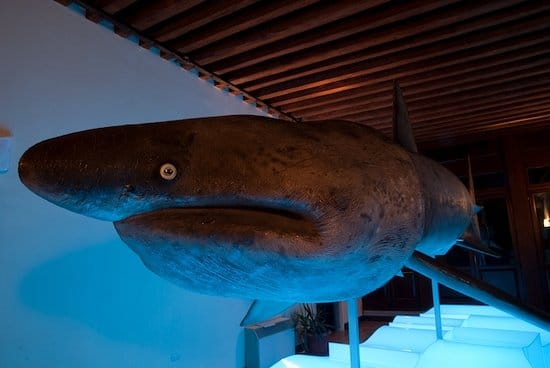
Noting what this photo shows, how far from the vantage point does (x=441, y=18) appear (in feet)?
10.5

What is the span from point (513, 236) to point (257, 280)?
7.91 m

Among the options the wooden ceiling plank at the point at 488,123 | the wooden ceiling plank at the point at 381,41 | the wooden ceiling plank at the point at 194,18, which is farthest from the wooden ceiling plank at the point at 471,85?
the wooden ceiling plank at the point at 194,18

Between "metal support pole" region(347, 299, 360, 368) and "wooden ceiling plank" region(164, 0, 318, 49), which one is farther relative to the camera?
"wooden ceiling plank" region(164, 0, 318, 49)

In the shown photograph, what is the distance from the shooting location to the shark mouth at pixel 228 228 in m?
0.79

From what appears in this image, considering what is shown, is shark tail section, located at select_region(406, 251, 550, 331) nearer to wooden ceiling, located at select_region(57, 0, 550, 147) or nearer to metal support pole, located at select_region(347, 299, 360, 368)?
metal support pole, located at select_region(347, 299, 360, 368)

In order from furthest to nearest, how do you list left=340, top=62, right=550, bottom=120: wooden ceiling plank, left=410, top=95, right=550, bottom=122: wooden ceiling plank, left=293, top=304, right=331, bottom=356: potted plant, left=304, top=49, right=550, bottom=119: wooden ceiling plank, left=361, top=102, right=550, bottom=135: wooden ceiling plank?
1. left=361, top=102, right=550, bottom=135: wooden ceiling plank
2. left=293, top=304, right=331, bottom=356: potted plant
3. left=410, top=95, right=550, bottom=122: wooden ceiling plank
4. left=340, top=62, right=550, bottom=120: wooden ceiling plank
5. left=304, top=49, right=550, bottom=119: wooden ceiling plank

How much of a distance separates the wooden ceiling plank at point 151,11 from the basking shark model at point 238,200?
2450 mm

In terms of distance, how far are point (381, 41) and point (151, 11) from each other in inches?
83.0

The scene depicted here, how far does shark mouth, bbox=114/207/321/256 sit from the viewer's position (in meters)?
0.79

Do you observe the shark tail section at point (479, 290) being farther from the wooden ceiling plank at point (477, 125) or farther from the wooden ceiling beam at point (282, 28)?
the wooden ceiling plank at point (477, 125)

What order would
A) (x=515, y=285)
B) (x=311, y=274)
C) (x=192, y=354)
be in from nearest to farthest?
1. (x=311, y=274)
2. (x=192, y=354)
3. (x=515, y=285)

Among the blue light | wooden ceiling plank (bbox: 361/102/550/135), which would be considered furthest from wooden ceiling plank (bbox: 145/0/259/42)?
wooden ceiling plank (bbox: 361/102/550/135)

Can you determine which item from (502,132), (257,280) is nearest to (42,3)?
(257,280)

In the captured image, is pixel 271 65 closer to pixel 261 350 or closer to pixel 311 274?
pixel 261 350
